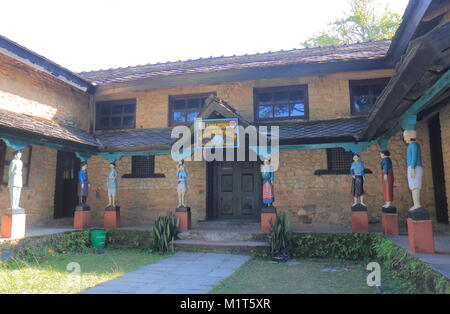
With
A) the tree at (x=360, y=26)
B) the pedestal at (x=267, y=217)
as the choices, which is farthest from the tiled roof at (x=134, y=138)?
the tree at (x=360, y=26)

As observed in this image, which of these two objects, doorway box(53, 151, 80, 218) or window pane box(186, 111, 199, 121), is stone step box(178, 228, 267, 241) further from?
doorway box(53, 151, 80, 218)

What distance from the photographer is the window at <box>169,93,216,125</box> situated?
1073 centimetres

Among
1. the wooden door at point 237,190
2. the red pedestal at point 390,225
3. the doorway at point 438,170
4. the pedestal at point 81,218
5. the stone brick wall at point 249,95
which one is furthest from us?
the wooden door at point 237,190

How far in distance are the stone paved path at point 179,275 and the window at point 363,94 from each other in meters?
5.74

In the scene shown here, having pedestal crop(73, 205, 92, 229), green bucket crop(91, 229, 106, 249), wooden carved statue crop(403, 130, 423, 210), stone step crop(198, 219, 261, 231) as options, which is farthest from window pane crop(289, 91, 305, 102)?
pedestal crop(73, 205, 92, 229)

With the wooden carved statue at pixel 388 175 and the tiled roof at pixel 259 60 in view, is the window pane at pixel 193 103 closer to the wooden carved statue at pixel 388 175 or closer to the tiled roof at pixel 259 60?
the tiled roof at pixel 259 60

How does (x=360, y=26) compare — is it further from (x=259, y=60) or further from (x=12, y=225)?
(x=12, y=225)

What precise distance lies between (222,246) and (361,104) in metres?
6.00

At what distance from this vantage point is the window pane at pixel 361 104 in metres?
9.65

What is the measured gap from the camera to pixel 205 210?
10.1 meters

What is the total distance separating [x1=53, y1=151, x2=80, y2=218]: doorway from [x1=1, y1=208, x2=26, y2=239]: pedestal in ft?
9.64

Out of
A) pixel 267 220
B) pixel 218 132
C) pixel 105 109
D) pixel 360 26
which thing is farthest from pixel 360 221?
pixel 360 26

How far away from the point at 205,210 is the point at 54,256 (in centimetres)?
434

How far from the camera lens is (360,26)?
21109 millimetres
